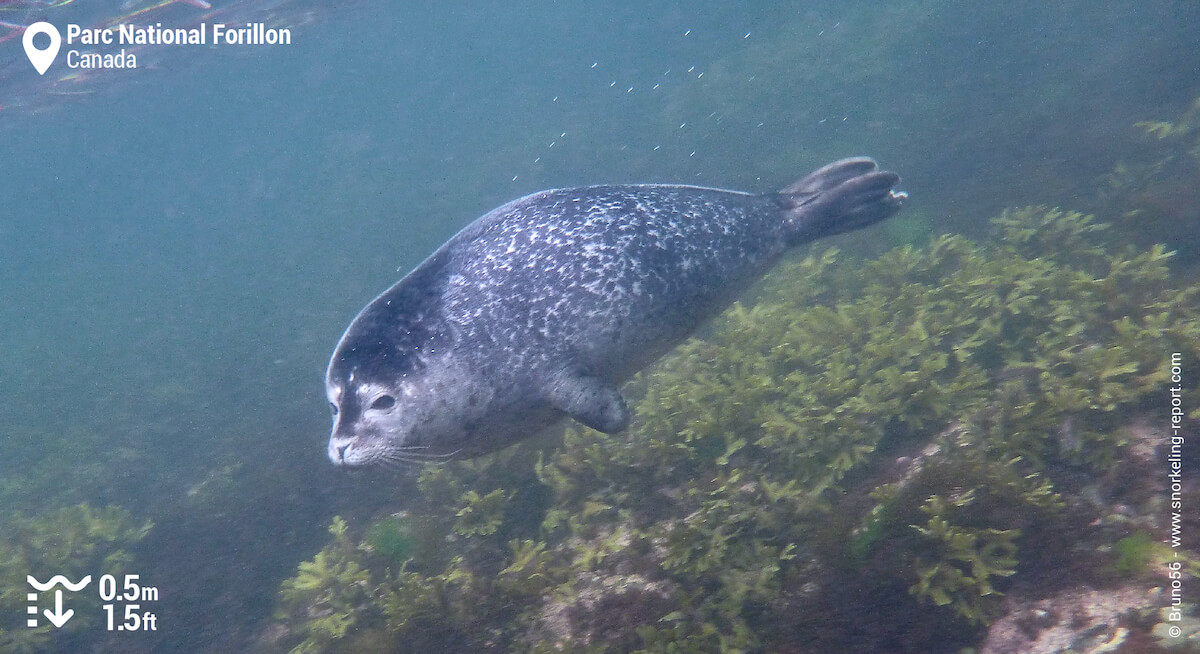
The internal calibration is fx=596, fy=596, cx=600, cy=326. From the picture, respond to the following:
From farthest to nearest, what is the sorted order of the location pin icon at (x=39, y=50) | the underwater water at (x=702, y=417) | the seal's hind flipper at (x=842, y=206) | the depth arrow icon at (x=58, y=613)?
the location pin icon at (x=39, y=50)
the depth arrow icon at (x=58, y=613)
the seal's hind flipper at (x=842, y=206)
the underwater water at (x=702, y=417)

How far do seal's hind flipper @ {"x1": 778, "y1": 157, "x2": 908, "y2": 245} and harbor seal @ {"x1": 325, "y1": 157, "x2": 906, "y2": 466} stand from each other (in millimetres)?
548

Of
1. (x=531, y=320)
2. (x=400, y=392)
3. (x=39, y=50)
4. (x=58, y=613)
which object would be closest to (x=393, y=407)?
(x=400, y=392)

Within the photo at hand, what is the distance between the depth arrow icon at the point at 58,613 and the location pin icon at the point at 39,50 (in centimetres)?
1955

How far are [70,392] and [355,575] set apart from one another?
45.1 feet

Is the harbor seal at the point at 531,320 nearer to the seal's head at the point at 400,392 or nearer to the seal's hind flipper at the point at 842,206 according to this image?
the seal's head at the point at 400,392

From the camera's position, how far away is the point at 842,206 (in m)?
5.04

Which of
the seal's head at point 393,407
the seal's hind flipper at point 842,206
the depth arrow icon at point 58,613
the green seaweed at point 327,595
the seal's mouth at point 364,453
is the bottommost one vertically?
the depth arrow icon at point 58,613

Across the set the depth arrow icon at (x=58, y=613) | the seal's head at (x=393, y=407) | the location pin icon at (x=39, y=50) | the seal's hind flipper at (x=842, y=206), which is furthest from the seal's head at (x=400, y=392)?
the location pin icon at (x=39, y=50)

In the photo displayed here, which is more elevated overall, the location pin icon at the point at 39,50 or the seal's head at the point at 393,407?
the location pin icon at the point at 39,50

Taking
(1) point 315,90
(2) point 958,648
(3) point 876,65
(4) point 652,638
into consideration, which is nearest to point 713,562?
(4) point 652,638

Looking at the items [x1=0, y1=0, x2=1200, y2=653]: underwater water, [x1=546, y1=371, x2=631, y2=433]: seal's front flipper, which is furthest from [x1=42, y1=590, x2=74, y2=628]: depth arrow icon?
[x1=546, y1=371, x2=631, y2=433]: seal's front flipper

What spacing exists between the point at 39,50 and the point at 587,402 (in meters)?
26.1

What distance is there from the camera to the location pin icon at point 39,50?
1736 centimetres

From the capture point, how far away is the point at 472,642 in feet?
10.7
